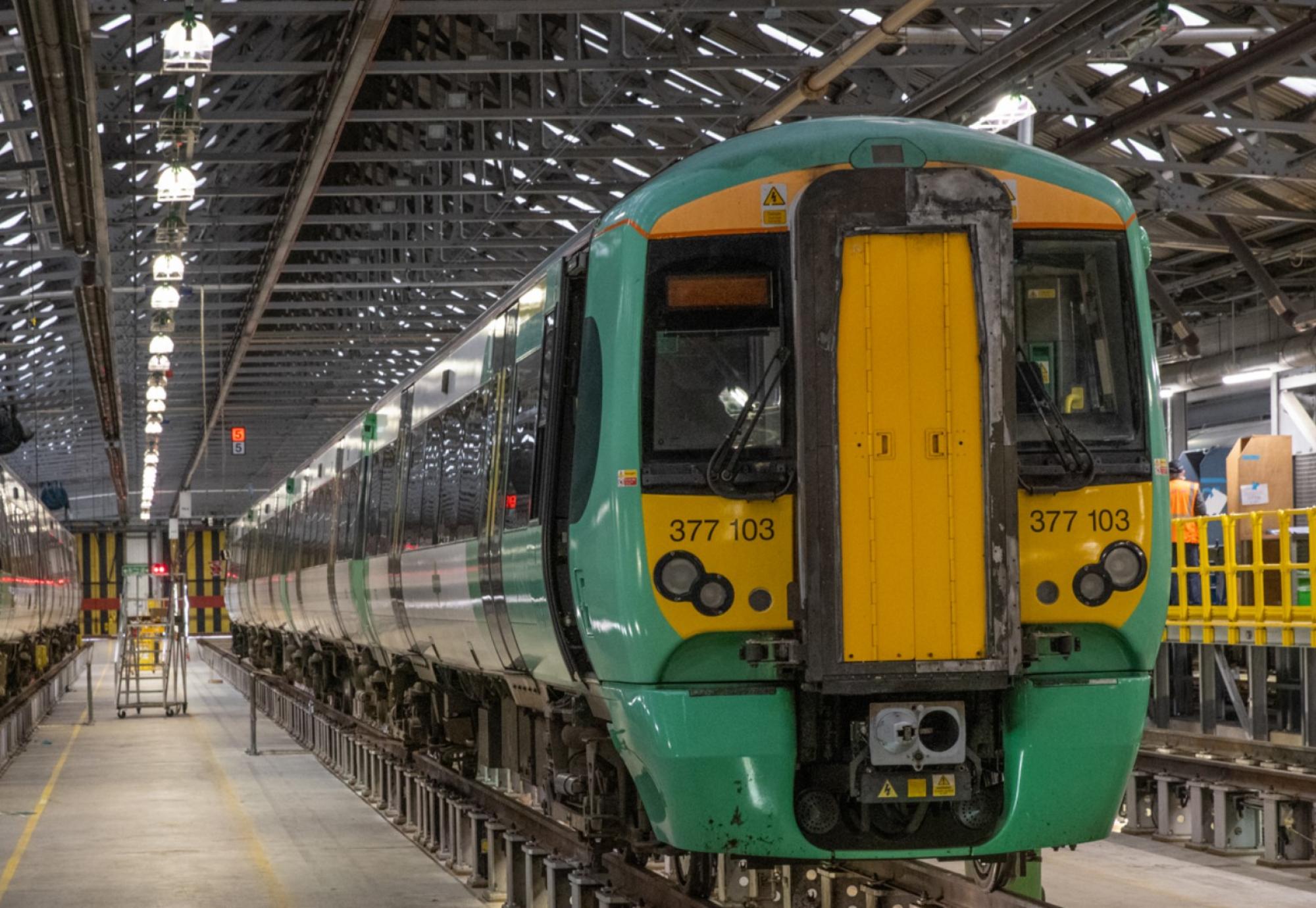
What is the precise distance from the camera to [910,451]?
6.62 meters

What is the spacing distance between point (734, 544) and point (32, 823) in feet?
33.5

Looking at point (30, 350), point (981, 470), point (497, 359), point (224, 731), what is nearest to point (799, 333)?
point (981, 470)

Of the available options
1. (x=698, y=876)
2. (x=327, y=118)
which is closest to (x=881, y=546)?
(x=698, y=876)

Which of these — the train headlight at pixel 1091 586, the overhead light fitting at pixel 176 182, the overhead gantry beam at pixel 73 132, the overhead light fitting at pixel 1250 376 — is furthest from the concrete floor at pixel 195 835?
the overhead light fitting at pixel 1250 376

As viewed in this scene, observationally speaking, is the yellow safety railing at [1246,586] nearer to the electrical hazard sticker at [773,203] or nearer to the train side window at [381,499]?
the train side window at [381,499]

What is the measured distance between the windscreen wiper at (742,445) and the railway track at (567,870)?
1.79 meters

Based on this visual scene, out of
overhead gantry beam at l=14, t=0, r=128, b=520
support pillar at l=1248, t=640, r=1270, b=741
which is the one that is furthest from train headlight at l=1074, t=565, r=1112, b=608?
support pillar at l=1248, t=640, r=1270, b=741

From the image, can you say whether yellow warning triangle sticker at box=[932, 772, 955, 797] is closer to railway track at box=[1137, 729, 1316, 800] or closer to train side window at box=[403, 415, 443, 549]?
train side window at box=[403, 415, 443, 549]

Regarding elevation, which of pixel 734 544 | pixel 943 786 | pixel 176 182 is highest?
pixel 176 182

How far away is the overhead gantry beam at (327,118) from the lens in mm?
14156

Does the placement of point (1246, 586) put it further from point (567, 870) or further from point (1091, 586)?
point (1091, 586)

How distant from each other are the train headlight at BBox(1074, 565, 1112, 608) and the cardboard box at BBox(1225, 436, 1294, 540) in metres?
11.6

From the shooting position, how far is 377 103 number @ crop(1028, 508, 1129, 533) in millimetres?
6820

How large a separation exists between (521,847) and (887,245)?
4903 millimetres
